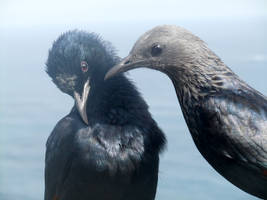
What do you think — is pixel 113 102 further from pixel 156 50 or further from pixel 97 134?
pixel 156 50

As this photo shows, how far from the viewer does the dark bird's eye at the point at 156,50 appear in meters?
1.25

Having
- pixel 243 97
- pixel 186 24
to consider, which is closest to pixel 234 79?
pixel 243 97

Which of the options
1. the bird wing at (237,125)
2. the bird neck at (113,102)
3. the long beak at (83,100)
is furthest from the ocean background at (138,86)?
the bird wing at (237,125)

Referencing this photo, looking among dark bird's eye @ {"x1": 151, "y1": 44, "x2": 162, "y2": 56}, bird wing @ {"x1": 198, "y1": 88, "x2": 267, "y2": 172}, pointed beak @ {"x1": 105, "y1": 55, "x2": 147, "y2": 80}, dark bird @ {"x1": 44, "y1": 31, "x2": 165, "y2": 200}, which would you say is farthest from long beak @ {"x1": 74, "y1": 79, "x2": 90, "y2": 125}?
bird wing @ {"x1": 198, "y1": 88, "x2": 267, "y2": 172}

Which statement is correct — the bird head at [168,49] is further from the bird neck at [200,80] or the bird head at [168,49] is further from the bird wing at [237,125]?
the bird wing at [237,125]

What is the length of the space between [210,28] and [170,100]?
30cm

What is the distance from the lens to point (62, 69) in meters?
1.35

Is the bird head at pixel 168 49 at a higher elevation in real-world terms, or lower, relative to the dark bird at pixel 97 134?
higher

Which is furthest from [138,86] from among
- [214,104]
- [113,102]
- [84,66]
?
[214,104]

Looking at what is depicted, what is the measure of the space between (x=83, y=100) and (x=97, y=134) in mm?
124

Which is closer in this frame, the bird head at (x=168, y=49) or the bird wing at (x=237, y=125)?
the bird wing at (x=237, y=125)

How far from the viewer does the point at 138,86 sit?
148 centimetres

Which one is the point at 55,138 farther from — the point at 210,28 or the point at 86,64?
the point at 210,28

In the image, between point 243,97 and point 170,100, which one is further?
point 170,100
